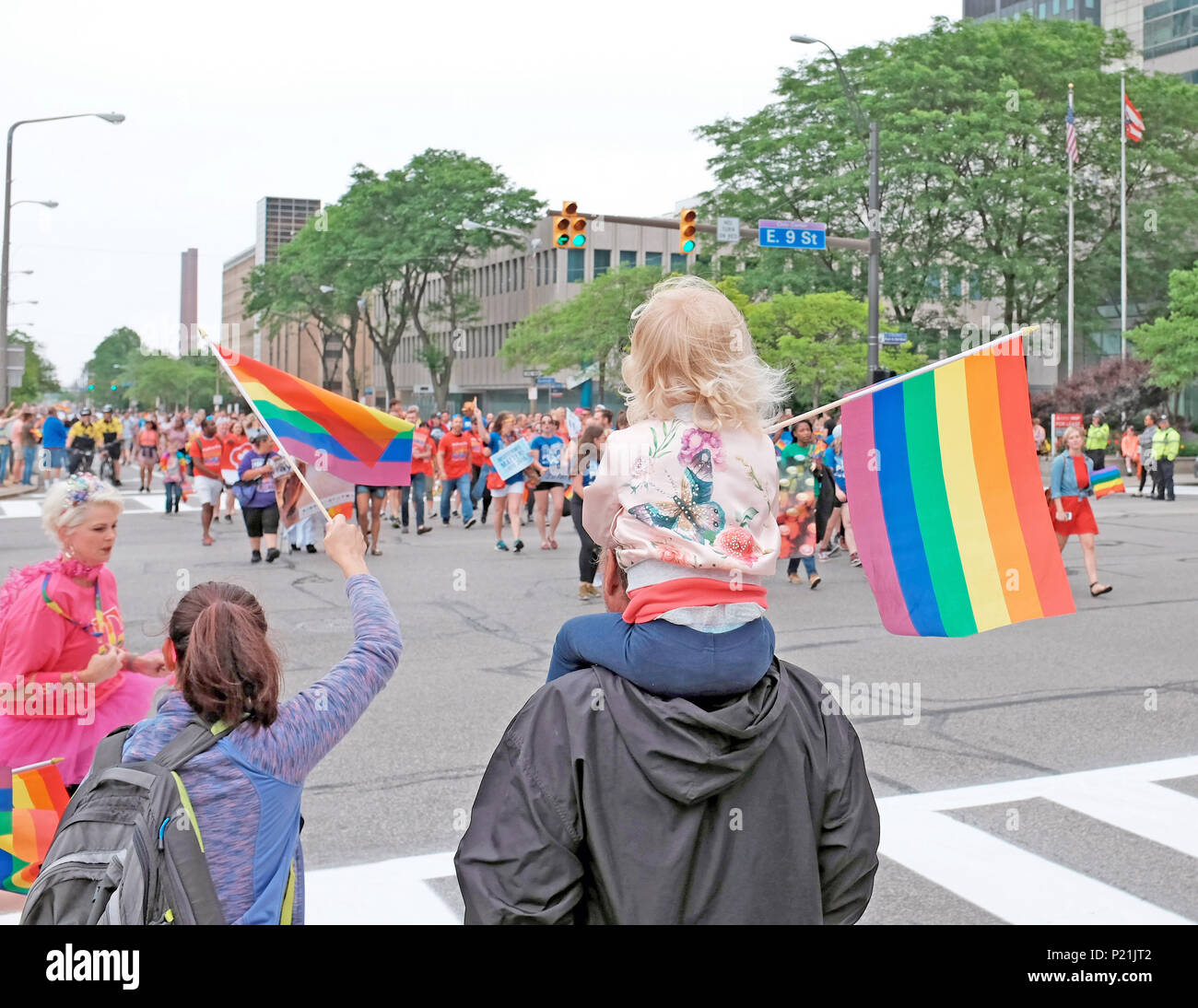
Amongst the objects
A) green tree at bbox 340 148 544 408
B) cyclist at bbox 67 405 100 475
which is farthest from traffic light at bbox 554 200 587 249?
green tree at bbox 340 148 544 408

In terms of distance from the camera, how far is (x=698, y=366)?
2469 mm

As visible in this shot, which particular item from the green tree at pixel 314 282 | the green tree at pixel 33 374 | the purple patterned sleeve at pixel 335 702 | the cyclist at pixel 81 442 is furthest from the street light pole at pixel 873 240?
the green tree at pixel 33 374

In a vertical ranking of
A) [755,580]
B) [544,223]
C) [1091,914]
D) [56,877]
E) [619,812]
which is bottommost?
[1091,914]

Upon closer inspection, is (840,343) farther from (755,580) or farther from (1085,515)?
(755,580)

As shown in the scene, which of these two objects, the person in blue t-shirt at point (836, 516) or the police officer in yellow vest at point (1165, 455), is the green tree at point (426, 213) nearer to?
the police officer in yellow vest at point (1165, 455)

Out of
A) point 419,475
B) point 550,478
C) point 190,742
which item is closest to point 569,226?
point 419,475

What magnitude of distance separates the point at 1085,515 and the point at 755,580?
12.2 m

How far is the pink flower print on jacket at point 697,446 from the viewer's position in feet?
7.97

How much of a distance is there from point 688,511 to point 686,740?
0.40 m

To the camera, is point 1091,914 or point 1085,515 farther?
point 1085,515

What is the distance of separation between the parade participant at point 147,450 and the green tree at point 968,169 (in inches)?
865

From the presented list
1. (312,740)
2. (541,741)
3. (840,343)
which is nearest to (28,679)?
(312,740)

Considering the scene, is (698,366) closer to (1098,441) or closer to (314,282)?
(1098,441)

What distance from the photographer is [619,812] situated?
2279 millimetres
